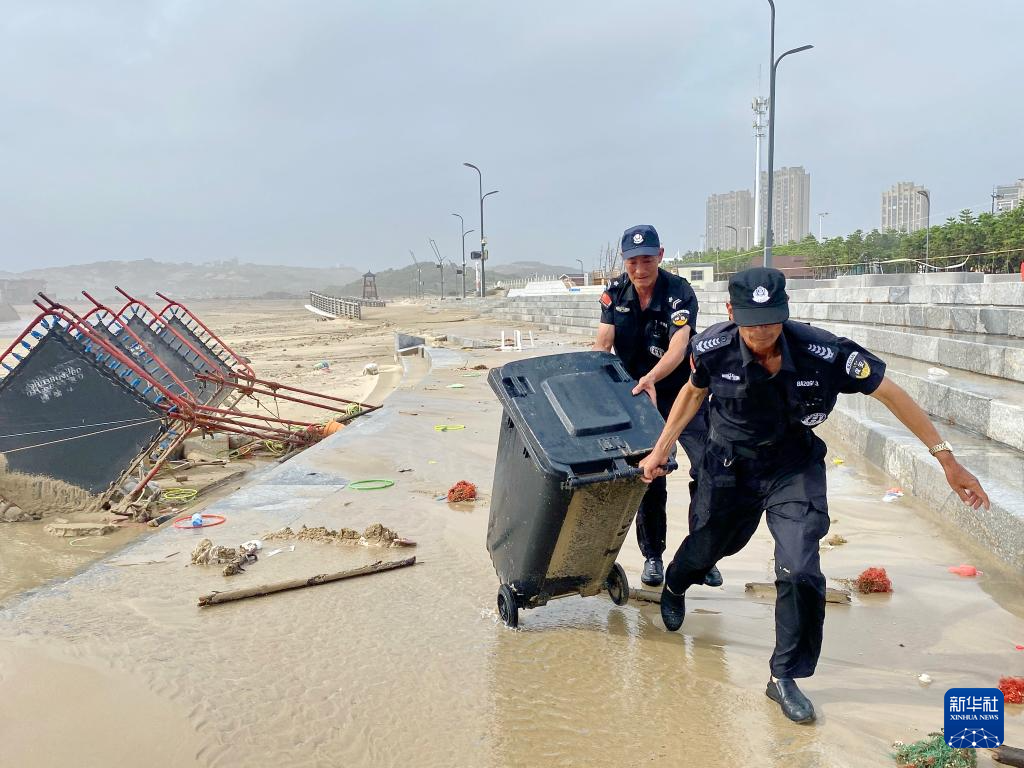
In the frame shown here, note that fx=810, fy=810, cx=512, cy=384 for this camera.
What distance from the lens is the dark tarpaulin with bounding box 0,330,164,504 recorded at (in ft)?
23.0

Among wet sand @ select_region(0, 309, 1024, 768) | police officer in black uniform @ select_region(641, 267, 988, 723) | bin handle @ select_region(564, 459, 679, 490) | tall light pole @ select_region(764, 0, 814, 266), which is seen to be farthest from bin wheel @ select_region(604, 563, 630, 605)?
tall light pole @ select_region(764, 0, 814, 266)

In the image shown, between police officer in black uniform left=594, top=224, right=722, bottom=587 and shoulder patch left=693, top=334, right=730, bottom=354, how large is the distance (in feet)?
2.52

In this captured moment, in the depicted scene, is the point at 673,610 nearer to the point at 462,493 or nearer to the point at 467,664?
the point at 467,664

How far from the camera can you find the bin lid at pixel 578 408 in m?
3.02

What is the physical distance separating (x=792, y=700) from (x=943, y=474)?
289 centimetres

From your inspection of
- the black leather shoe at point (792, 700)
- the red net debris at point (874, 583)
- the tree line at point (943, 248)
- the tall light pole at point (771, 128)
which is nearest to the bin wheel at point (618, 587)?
the black leather shoe at point (792, 700)

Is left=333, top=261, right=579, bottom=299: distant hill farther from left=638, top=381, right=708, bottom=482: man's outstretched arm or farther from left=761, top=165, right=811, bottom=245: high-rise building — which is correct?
left=638, top=381, right=708, bottom=482: man's outstretched arm

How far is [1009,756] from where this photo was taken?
2352 mm

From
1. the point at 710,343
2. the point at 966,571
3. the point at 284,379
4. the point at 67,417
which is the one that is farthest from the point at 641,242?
the point at 284,379

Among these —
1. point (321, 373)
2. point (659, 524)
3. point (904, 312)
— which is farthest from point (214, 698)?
point (321, 373)

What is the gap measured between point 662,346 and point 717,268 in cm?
3748

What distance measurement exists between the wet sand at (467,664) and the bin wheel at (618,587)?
53mm

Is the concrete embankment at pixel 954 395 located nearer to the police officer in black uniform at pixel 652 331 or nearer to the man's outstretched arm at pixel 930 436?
the man's outstretched arm at pixel 930 436
